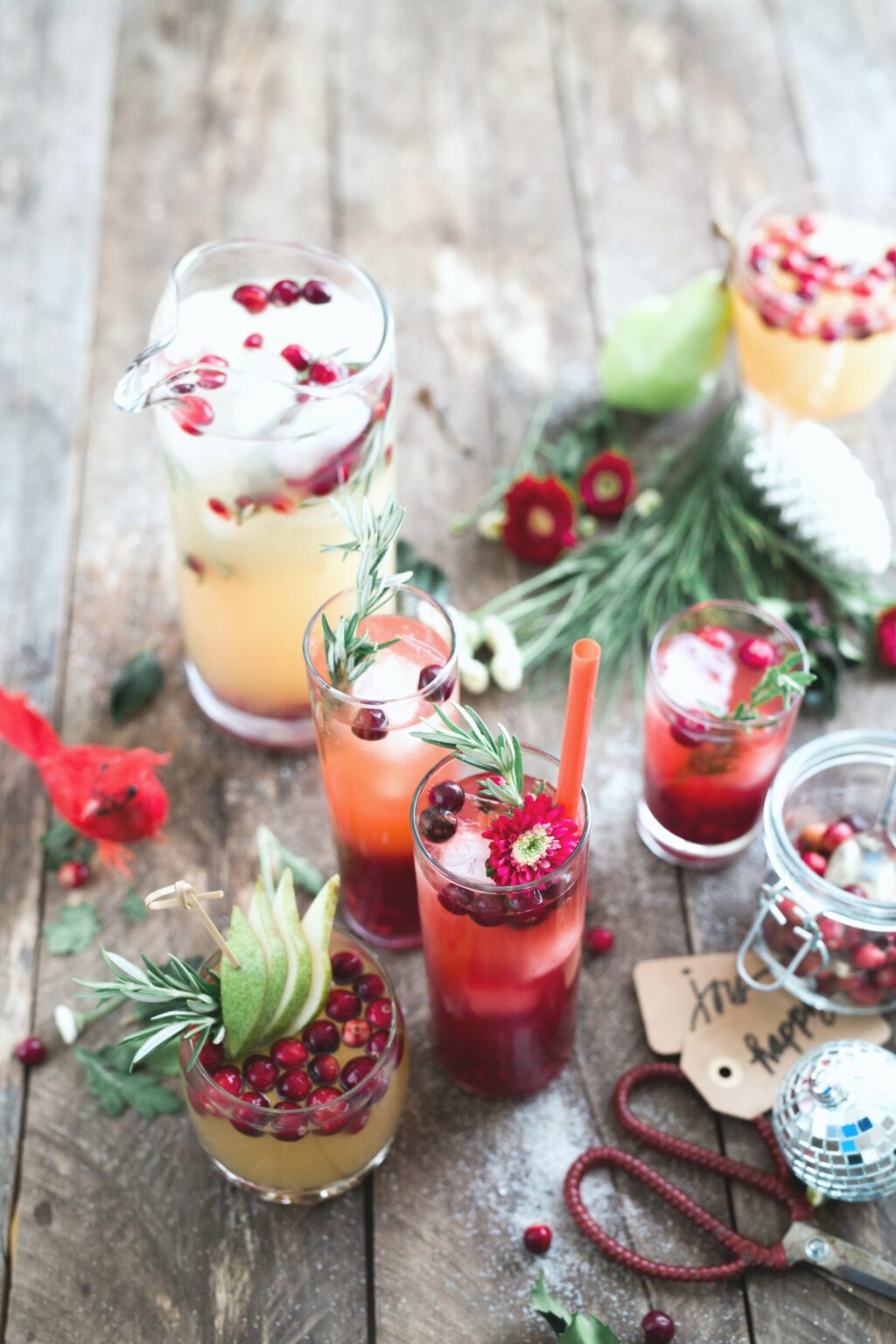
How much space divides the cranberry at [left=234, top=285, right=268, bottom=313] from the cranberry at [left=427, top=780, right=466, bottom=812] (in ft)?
1.54

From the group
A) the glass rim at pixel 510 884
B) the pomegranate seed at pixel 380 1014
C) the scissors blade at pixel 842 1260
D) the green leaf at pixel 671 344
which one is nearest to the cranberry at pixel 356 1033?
the pomegranate seed at pixel 380 1014

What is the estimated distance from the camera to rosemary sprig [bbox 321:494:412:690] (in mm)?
1084

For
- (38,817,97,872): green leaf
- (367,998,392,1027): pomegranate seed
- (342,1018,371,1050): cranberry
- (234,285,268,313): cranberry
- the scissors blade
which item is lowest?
(38,817,97,872): green leaf

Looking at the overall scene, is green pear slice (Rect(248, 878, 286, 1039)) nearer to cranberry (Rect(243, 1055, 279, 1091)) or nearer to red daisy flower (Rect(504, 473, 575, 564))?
cranberry (Rect(243, 1055, 279, 1091))

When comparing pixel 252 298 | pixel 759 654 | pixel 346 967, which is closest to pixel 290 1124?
pixel 346 967

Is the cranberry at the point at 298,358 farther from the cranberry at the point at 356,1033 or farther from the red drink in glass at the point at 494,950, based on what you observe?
the cranberry at the point at 356,1033

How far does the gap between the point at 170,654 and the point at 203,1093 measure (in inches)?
23.7

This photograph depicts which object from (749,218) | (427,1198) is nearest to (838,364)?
(749,218)

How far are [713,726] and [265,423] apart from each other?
47 cm

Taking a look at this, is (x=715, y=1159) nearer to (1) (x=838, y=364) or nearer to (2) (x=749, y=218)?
(1) (x=838, y=364)

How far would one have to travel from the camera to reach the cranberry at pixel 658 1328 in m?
1.03

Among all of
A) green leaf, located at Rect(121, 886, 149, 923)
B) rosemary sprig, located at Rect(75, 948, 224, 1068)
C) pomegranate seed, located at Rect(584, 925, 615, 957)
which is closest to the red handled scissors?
pomegranate seed, located at Rect(584, 925, 615, 957)

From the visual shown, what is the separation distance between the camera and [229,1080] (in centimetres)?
101

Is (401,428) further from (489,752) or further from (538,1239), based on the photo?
(538,1239)
